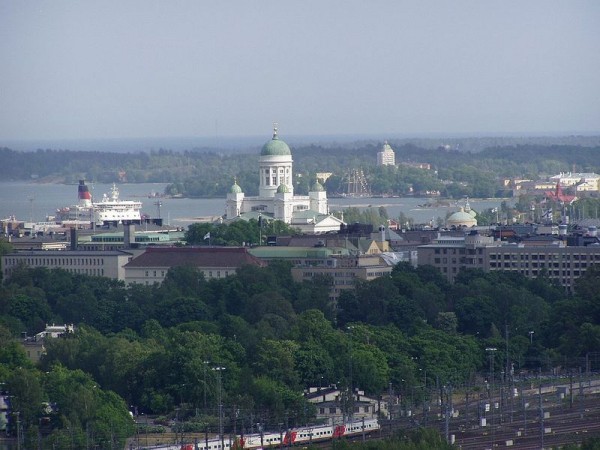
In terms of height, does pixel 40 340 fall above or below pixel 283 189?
above

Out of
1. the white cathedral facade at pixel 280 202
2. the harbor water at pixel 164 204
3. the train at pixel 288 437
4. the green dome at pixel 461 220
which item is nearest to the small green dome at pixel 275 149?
the white cathedral facade at pixel 280 202

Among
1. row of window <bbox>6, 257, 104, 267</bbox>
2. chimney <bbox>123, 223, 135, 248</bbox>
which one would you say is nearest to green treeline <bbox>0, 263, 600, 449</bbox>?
row of window <bbox>6, 257, 104, 267</bbox>

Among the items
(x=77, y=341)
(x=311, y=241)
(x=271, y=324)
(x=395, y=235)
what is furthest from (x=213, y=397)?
(x=395, y=235)

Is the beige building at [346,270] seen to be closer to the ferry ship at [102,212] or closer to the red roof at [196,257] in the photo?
the red roof at [196,257]

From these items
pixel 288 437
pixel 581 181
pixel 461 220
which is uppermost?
pixel 288 437

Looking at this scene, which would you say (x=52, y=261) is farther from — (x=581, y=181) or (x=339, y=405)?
(x=581, y=181)

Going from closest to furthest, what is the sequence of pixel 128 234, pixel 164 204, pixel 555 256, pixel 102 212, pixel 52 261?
pixel 555 256, pixel 52 261, pixel 128 234, pixel 102 212, pixel 164 204

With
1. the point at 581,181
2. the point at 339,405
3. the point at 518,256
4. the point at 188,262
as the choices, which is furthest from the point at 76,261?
the point at 581,181
